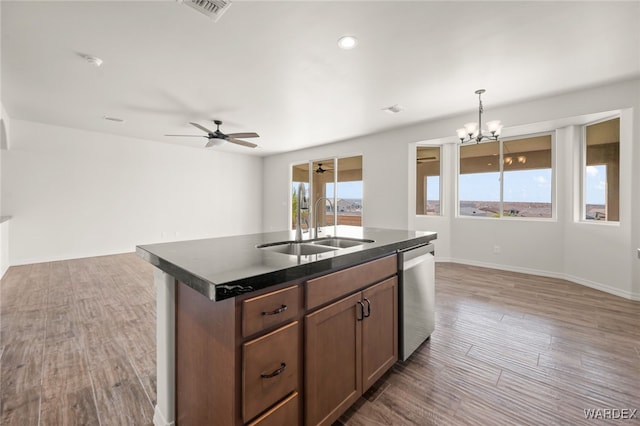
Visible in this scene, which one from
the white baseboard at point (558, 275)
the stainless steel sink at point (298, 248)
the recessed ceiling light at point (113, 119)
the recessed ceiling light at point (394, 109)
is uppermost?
the recessed ceiling light at point (394, 109)

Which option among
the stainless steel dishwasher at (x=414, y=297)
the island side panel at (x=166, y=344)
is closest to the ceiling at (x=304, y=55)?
the stainless steel dishwasher at (x=414, y=297)

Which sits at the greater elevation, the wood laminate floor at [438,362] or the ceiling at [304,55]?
the ceiling at [304,55]

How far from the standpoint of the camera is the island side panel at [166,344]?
1330 millimetres

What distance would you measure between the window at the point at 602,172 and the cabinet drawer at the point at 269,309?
15.6 ft

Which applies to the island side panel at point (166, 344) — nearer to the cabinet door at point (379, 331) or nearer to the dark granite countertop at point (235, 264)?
the dark granite countertop at point (235, 264)

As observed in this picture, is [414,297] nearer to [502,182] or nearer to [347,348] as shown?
[347,348]

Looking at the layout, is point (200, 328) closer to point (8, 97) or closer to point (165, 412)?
point (165, 412)

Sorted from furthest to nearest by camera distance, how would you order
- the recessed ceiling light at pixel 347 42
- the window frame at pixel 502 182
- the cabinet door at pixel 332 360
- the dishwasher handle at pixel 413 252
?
the window frame at pixel 502 182 → the recessed ceiling light at pixel 347 42 → the dishwasher handle at pixel 413 252 → the cabinet door at pixel 332 360

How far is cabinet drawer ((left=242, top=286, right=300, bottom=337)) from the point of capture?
973 mm

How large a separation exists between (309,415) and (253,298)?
65 cm

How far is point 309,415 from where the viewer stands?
3.99 feet

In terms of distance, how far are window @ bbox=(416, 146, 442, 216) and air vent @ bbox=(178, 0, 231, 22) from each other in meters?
4.42

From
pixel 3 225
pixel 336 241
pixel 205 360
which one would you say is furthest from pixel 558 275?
pixel 3 225

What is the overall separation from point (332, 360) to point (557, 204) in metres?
4.85
